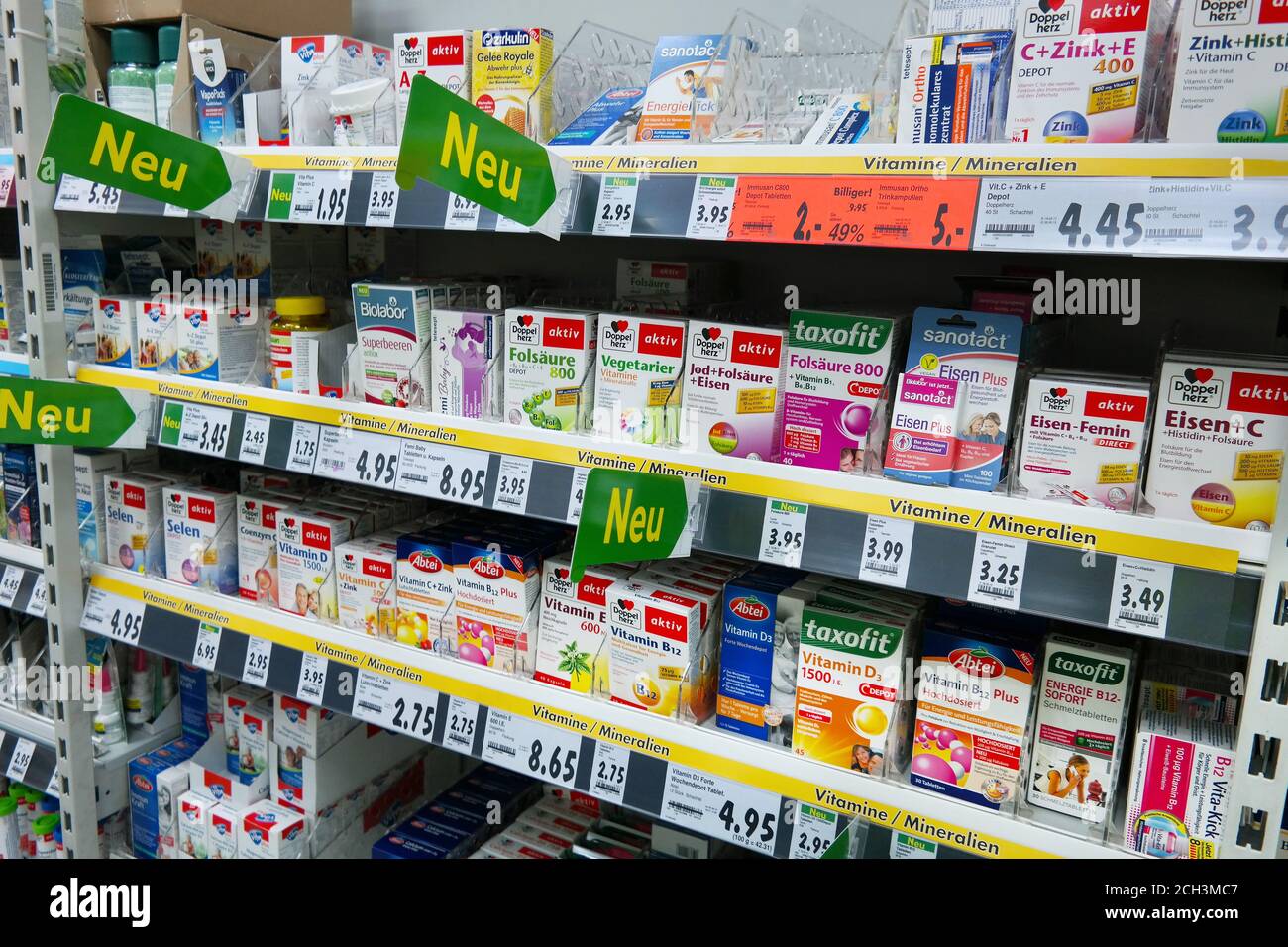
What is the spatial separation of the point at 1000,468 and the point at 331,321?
1.25 m

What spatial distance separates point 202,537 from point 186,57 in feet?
3.04

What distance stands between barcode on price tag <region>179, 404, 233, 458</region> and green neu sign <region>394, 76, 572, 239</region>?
2.72ft

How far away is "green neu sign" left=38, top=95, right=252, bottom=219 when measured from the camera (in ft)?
4.55

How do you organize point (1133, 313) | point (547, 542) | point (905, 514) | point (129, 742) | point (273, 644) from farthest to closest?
1. point (129, 742)
2. point (273, 644)
3. point (547, 542)
4. point (1133, 313)
5. point (905, 514)

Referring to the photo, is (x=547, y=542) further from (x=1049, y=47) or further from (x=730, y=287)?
(x=1049, y=47)

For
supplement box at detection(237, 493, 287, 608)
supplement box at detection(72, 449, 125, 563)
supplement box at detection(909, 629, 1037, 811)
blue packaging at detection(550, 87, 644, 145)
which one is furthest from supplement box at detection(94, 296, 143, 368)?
supplement box at detection(909, 629, 1037, 811)

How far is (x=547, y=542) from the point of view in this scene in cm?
172

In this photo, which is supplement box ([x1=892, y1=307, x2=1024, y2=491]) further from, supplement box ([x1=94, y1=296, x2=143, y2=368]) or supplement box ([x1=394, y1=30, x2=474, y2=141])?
supplement box ([x1=94, y1=296, x2=143, y2=368])

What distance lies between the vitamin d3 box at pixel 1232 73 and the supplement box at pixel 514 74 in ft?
3.03

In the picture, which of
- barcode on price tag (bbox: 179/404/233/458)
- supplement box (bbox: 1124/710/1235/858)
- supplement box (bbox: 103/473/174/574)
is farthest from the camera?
supplement box (bbox: 103/473/174/574)

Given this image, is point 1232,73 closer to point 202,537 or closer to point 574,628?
point 574,628

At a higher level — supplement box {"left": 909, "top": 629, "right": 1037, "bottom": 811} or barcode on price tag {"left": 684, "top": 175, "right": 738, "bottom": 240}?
barcode on price tag {"left": 684, "top": 175, "right": 738, "bottom": 240}

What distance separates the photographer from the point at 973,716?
1.32 m
